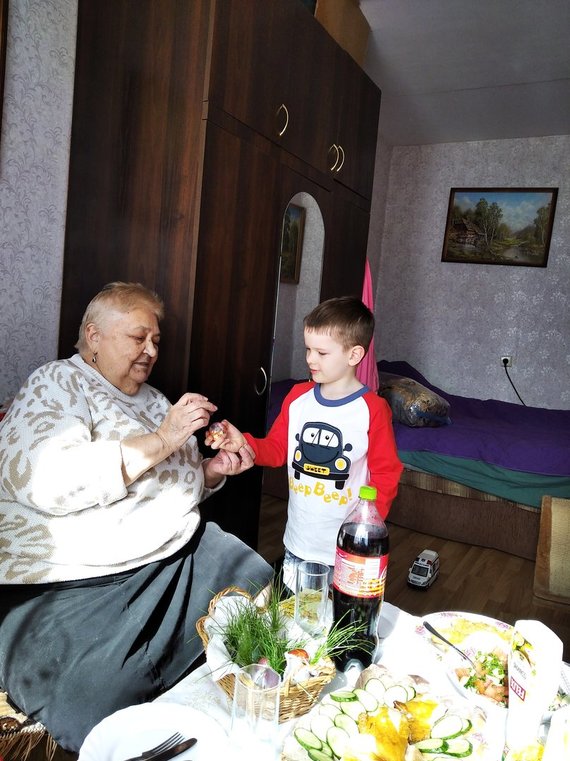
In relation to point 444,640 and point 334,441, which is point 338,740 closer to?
point 444,640

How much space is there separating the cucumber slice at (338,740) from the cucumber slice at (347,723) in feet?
0.03

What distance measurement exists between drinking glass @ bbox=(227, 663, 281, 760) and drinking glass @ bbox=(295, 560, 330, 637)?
0.21 m

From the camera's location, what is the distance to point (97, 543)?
1246 millimetres

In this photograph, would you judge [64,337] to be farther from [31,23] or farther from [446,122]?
[446,122]

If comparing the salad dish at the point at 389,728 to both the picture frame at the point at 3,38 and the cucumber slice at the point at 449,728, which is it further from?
the picture frame at the point at 3,38

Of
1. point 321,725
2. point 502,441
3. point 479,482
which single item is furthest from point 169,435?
point 502,441

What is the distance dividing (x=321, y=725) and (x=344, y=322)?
3.23ft

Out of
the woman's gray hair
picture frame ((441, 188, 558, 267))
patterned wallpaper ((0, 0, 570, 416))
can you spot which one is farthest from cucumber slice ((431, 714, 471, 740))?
picture frame ((441, 188, 558, 267))

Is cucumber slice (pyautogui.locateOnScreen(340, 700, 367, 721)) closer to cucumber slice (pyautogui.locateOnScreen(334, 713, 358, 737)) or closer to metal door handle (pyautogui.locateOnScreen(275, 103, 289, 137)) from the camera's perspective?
cucumber slice (pyautogui.locateOnScreen(334, 713, 358, 737))

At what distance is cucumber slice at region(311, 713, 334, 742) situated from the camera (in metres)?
0.66

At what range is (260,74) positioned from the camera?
188 cm

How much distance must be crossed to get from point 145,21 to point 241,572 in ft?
5.25

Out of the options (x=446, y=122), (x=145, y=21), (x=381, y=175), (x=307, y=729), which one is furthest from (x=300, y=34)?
(x=381, y=175)

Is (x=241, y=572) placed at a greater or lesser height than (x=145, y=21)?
lesser
